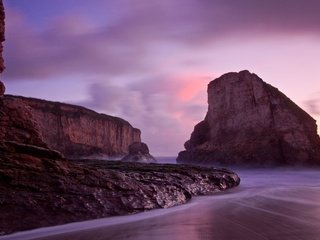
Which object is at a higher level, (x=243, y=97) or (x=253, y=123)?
(x=243, y=97)

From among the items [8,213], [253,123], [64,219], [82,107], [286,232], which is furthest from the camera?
[82,107]

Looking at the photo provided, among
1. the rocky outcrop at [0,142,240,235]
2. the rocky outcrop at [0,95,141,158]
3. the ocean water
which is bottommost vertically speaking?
the ocean water

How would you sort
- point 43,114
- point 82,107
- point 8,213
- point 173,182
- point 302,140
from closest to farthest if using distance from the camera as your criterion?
1. point 8,213
2. point 173,182
3. point 302,140
4. point 43,114
5. point 82,107

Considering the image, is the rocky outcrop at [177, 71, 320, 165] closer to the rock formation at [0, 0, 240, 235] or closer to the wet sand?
the rock formation at [0, 0, 240, 235]

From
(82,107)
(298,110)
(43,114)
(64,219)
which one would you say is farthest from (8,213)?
(82,107)

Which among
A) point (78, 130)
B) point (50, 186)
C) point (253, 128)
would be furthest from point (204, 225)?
point (78, 130)

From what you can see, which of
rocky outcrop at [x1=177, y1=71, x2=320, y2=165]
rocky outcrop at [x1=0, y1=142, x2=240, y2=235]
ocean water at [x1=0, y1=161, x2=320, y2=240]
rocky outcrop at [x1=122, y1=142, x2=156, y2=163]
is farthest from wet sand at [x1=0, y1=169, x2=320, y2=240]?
rocky outcrop at [x1=122, y1=142, x2=156, y2=163]

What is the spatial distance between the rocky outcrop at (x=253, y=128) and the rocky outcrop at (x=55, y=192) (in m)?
29.7

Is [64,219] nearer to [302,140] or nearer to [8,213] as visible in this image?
[8,213]

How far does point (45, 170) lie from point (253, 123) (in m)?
35.6

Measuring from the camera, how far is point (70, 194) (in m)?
7.07

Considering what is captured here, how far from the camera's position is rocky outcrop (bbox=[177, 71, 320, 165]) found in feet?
120

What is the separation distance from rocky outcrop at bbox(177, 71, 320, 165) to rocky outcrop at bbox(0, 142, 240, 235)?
29.7 m

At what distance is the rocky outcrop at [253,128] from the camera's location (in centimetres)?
3644
